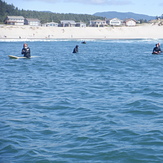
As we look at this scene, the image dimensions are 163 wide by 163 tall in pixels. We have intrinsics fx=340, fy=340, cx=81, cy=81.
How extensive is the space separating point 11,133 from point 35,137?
0.86 m

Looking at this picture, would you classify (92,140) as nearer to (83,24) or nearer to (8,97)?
(8,97)

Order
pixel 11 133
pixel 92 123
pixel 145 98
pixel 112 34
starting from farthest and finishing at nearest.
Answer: pixel 112 34 < pixel 145 98 < pixel 92 123 < pixel 11 133

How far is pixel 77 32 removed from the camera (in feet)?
409

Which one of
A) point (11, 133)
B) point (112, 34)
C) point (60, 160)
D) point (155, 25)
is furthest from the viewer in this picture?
point (155, 25)

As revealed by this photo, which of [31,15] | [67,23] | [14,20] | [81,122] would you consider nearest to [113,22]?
[67,23]

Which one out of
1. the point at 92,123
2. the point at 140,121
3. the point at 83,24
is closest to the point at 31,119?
the point at 92,123

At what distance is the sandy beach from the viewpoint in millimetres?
110500

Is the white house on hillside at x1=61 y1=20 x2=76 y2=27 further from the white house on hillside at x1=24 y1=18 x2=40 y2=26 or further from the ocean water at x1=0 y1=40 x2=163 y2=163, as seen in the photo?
the ocean water at x1=0 y1=40 x2=163 y2=163

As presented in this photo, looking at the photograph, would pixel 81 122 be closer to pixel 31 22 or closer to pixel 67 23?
pixel 31 22

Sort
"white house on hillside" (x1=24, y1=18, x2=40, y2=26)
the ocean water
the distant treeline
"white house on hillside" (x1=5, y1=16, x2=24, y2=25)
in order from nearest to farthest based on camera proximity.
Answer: the ocean water → "white house on hillside" (x1=5, y1=16, x2=24, y2=25) → "white house on hillside" (x1=24, y1=18, x2=40, y2=26) → the distant treeline

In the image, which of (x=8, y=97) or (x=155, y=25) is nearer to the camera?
(x=8, y=97)

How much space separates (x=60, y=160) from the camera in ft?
26.8

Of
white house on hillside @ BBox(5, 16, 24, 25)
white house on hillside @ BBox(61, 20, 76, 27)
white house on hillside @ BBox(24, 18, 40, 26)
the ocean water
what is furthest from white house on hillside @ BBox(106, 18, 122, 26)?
the ocean water

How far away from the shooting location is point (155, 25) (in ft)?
484
